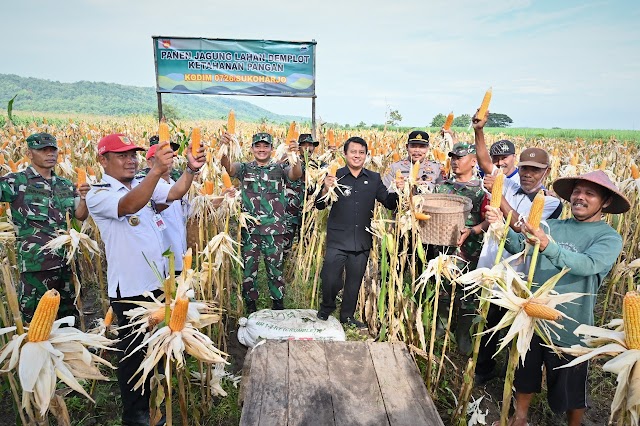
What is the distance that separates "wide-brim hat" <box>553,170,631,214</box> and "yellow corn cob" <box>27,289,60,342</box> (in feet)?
8.85

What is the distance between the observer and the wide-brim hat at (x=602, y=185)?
88.1 inches

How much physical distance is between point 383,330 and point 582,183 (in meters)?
1.83

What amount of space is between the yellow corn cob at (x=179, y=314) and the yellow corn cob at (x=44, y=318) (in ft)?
1.40

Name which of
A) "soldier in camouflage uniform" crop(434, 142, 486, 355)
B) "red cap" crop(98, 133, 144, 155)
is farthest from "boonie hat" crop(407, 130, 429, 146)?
"red cap" crop(98, 133, 144, 155)

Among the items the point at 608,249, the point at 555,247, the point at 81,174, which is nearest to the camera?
the point at 555,247

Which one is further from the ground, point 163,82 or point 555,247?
point 163,82

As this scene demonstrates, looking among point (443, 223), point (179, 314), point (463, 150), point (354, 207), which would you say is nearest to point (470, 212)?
point (463, 150)

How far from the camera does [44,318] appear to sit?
1395 millimetres

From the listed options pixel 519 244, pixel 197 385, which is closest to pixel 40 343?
pixel 197 385

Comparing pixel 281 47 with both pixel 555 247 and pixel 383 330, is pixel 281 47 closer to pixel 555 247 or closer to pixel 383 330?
pixel 383 330

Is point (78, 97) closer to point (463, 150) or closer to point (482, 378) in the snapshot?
point (463, 150)

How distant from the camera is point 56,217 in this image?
3.55m

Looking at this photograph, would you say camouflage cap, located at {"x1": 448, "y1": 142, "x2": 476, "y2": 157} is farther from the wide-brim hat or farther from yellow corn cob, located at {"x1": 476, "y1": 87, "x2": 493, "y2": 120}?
the wide-brim hat

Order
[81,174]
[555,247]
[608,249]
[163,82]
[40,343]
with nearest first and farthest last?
1. [40,343]
2. [555,247]
3. [608,249]
4. [81,174]
5. [163,82]
